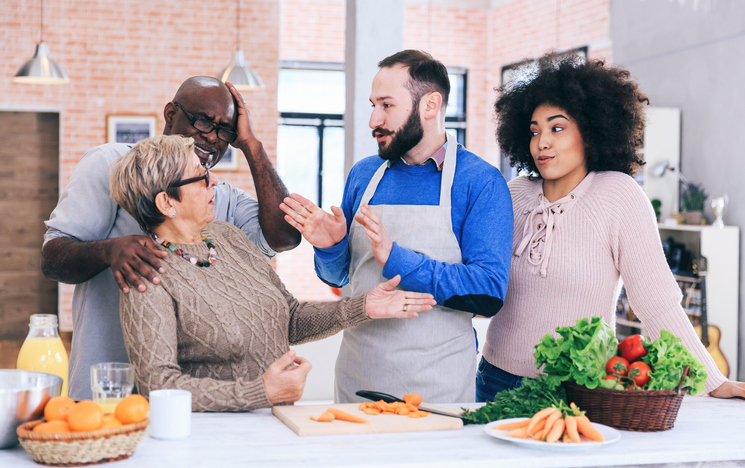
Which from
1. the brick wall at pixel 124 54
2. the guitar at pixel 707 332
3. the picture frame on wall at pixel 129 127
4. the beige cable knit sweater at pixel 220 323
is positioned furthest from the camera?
the picture frame on wall at pixel 129 127

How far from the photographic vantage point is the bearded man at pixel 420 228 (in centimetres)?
214

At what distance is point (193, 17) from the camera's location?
8.28m

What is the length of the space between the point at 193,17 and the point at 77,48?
1.33 meters

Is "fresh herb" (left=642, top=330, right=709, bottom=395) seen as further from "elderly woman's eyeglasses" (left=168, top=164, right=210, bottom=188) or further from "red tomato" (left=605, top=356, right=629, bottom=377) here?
"elderly woman's eyeglasses" (left=168, top=164, right=210, bottom=188)

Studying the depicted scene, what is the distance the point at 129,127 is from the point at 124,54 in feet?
2.73

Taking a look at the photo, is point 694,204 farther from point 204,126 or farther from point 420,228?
point 204,126

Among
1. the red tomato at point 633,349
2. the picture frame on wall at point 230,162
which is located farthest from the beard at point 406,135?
the picture frame on wall at point 230,162

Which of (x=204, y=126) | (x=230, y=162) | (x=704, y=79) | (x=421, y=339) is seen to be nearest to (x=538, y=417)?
(x=421, y=339)

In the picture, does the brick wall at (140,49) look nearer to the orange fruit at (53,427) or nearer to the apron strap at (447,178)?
the apron strap at (447,178)

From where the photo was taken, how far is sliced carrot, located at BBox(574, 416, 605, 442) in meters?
1.50

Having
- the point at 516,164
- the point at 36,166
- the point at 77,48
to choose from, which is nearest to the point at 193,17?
the point at 77,48

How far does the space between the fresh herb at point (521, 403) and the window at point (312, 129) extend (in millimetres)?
8067

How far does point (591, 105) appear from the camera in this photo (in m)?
2.30

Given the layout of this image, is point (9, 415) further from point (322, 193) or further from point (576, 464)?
point (322, 193)
